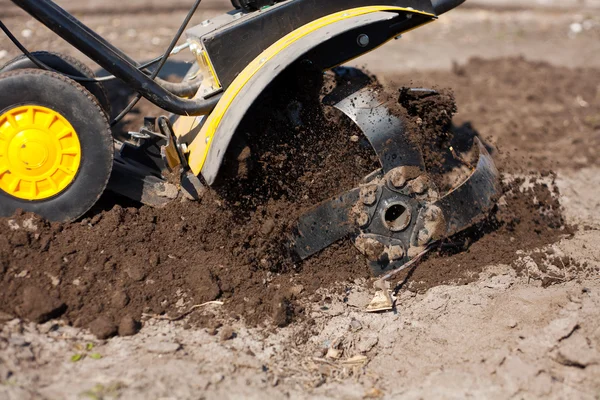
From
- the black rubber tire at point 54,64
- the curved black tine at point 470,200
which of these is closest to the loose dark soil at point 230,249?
the curved black tine at point 470,200

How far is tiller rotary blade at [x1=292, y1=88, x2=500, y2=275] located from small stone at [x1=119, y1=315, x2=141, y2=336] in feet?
3.31

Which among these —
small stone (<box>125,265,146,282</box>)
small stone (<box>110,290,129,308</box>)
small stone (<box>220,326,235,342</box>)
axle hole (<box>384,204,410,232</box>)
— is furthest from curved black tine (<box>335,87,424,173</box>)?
small stone (<box>110,290,129,308</box>)

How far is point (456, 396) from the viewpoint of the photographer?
112 inches

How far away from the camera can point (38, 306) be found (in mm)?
3119

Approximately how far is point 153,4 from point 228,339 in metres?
7.10

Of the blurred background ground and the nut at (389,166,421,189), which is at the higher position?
the nut at (389,166,421,189)

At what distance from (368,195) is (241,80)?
0.98 m

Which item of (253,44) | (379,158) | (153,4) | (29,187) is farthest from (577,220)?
(153,4)

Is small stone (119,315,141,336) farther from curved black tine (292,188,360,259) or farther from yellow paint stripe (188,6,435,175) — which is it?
curved black tine (292,188,360,259)

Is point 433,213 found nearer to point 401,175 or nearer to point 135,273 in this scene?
point 401,175

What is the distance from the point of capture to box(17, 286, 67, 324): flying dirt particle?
3102mm

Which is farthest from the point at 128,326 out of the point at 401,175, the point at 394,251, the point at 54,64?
the point at 54,64

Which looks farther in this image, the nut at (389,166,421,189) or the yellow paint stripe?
the nut at (389,166,421,189)

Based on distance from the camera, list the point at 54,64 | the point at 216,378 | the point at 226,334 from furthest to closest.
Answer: the point at 54,64 < the point at 226,334 < the point at 216,378
